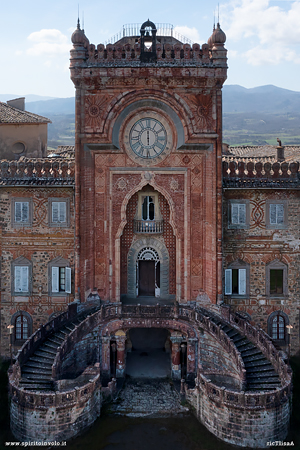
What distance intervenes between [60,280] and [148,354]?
798 cm

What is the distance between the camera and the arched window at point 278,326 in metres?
33.0

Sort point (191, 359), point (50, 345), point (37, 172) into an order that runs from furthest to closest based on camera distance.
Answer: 1. point (37, 172)
2. point (191, 359)
3. point (50, 345)

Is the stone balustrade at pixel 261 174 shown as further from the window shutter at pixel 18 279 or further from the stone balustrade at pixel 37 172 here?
the window shutter at pixel 18 279

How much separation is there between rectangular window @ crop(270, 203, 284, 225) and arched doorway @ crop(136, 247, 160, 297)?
8087mm

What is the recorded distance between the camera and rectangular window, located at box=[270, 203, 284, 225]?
1271 inches

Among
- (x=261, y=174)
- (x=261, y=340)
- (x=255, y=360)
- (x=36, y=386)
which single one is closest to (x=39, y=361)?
(x=36, y=386)

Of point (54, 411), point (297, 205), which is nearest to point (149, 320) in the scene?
point (54, 411)

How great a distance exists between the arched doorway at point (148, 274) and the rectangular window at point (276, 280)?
7.69 meters

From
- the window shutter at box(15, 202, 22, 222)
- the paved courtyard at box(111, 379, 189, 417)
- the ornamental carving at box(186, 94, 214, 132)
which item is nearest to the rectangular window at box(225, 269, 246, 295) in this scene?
the paved courtyard at box(111, 379, 189, 417)

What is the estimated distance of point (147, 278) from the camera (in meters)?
32.8

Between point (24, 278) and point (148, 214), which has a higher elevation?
point (148, 214)

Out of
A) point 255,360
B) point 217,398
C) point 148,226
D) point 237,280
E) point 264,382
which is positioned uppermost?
point 148,226

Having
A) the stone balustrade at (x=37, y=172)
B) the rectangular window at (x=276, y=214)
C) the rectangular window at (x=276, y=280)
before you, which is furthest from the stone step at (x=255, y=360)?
the stone balustrade at (x=37, y=172)

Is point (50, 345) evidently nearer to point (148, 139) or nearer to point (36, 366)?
point (36, 366)
